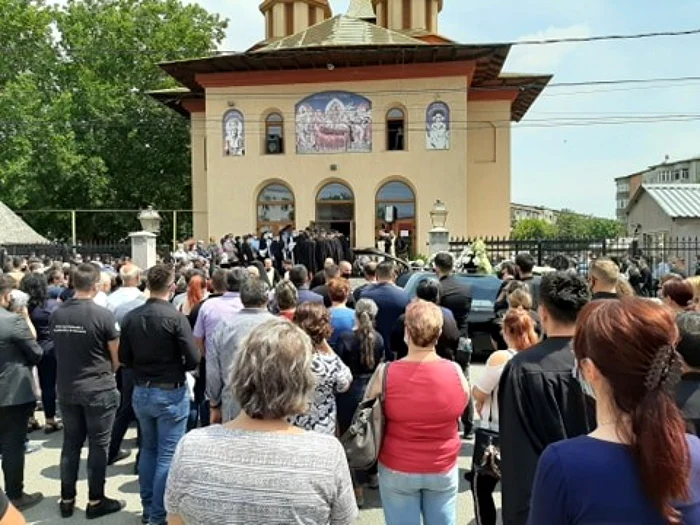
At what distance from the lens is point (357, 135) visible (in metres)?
28.9

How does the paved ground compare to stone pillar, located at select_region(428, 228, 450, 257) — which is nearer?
the paved ground

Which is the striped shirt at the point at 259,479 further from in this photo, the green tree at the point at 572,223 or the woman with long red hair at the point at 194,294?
the green tree at the point at 572,223

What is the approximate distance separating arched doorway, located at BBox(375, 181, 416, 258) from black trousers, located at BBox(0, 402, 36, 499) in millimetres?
24179

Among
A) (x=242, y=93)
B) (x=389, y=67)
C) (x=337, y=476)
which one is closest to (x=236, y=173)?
(x=242, y=93)

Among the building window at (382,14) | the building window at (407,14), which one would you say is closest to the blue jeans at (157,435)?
the building window at (407,14)

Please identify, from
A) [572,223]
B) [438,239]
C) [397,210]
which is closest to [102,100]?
[397,210]

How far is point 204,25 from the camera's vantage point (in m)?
41.5

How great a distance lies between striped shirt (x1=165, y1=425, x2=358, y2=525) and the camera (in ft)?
6.72

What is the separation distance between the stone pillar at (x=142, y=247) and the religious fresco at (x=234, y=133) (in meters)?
10.5

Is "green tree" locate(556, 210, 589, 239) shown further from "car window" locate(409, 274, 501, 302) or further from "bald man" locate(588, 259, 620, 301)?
"bald man" locate(588, 259, 620, 301)

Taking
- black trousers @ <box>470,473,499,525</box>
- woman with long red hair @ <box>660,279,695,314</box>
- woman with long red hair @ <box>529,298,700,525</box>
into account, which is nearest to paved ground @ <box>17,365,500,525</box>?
black trousers @ <box>470,473,499,525</box>

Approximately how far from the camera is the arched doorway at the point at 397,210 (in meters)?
28.9

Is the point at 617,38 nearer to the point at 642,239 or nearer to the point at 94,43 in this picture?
the point at 642,239

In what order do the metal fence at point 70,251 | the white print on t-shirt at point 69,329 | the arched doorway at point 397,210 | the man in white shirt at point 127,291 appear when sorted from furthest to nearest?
1. the arched doorway at point 397,210
2. the metal fence at point 70,251
3. the man in white shirt at point 127,291
4. the white print on t-shirt at point 69,329
